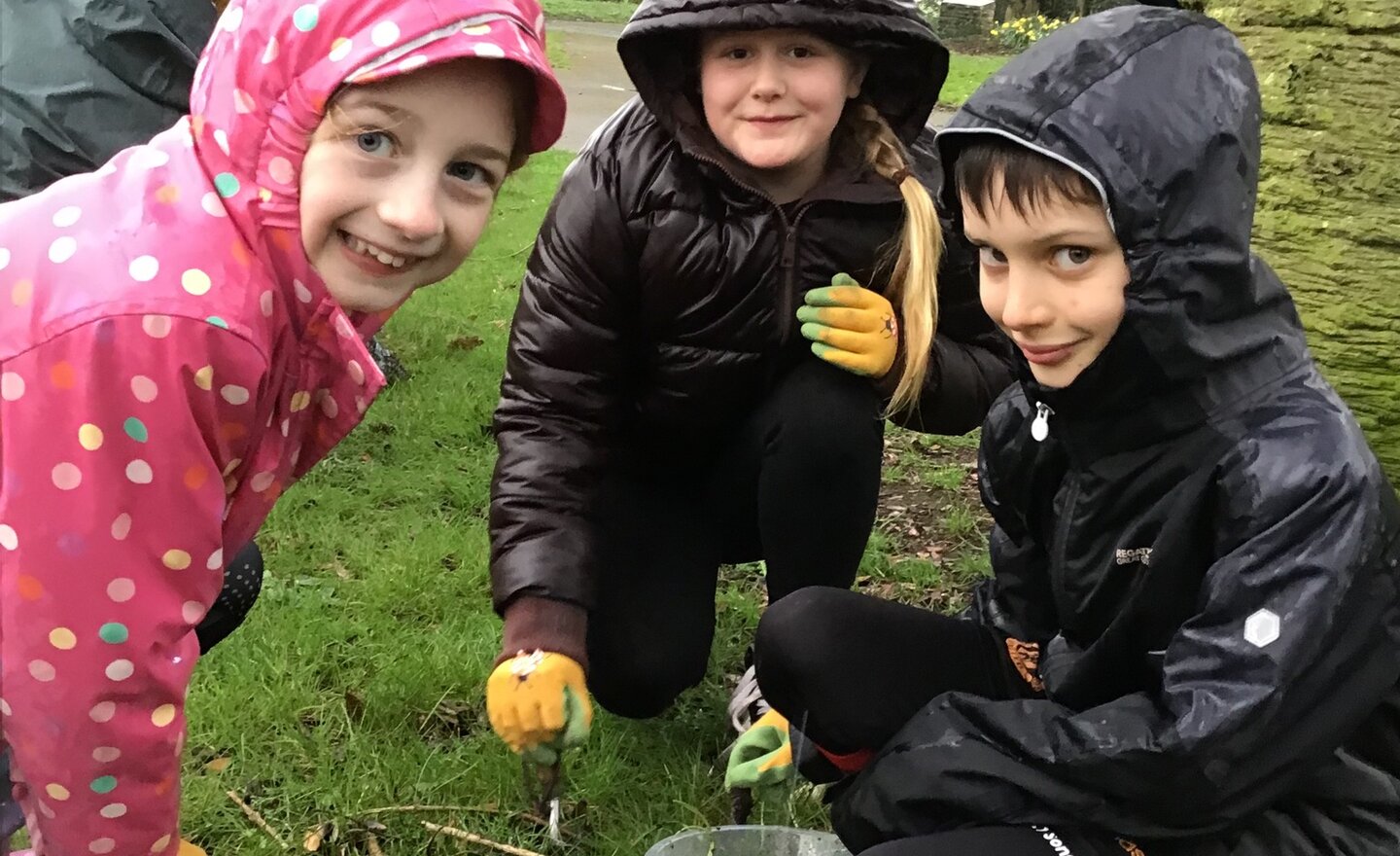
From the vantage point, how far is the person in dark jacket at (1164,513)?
1.31 metres

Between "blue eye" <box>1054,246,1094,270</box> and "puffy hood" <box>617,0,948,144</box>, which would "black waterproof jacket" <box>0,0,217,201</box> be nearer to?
"puffy hood" <box>617,0,948,144</box>

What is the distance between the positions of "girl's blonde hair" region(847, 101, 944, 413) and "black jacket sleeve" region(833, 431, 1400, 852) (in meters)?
0.72

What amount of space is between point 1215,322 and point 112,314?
116cm

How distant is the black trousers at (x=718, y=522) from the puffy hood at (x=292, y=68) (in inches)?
36.1

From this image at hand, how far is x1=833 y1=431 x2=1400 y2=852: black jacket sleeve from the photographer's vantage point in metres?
1.31

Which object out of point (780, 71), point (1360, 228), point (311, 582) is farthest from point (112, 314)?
point (1360, 228)

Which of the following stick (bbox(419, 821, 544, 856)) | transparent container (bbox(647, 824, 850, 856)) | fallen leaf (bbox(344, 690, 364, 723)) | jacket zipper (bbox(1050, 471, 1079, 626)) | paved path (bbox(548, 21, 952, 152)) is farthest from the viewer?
paved path (bbox(548, 21, 952, 152))

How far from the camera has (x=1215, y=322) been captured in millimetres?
1374

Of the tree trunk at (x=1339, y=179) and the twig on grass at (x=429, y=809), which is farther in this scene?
the tree trunk at (x=1339, y=179)

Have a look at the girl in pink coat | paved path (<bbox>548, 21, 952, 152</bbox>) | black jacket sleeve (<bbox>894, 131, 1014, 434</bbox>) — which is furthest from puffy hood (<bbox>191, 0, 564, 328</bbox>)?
paved path (<bbox>548, 21, 952, 152</bbox>)

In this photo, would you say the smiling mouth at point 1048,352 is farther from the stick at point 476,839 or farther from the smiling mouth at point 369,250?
the stick at point 476,839

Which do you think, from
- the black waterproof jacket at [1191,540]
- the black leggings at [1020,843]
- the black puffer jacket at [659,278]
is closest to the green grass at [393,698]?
the black puffer jacket at [659,278]

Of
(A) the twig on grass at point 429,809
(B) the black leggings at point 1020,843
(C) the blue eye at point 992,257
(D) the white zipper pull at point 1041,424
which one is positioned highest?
(C) the blue eye at point 992,257

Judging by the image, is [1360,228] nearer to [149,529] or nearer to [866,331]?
[866,331]
